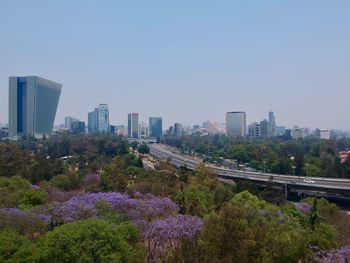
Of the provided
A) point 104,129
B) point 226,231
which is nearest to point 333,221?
point 226,231

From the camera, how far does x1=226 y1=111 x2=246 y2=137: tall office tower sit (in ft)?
523

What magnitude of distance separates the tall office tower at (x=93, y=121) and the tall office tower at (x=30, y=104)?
52158 mm

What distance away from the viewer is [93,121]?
18350cm

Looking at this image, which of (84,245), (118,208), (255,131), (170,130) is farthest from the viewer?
(170,130)

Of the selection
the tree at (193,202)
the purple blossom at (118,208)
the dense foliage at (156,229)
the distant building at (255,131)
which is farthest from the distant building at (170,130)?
the purple blossom at (118,208)

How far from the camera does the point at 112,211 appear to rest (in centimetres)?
1670

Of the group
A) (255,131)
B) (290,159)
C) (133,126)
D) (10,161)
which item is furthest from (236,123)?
(10,161)

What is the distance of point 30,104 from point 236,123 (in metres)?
78.4

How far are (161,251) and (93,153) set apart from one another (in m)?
50.4

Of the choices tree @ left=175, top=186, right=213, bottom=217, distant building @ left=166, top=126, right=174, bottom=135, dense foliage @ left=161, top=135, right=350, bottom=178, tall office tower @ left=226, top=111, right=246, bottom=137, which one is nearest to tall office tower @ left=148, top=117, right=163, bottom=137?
distant building @ left=166, top=126, right=174, bottom=135

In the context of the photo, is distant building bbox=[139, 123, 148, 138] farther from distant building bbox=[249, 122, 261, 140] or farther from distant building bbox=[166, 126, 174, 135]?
distant building bbox=[249, 122, 261, 140]

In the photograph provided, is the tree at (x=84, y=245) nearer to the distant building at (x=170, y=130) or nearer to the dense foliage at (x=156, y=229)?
the dense foliage at (x=156, y=229)

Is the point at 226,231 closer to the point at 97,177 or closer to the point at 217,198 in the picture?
the point at 217,198

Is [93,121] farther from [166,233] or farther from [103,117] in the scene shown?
[166,233]
